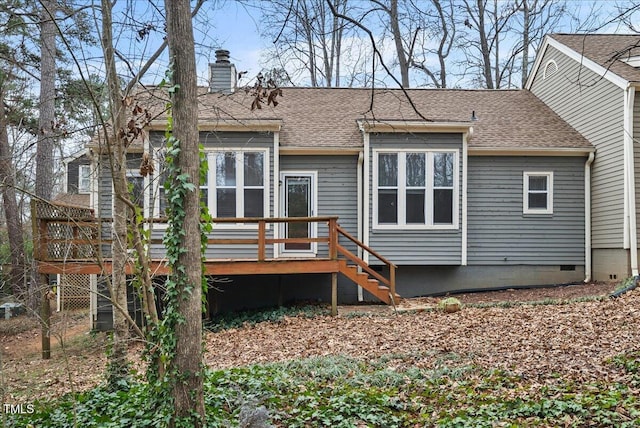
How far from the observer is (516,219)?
39.3 feet

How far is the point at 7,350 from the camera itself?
10.2 metres

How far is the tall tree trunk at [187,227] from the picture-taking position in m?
3.85

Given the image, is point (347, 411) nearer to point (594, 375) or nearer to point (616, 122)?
point (594, 375)

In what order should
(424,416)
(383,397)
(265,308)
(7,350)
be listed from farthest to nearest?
(265,308)
(7,350)
(383,397)
(424,416)

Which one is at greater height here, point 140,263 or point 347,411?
point 140,263

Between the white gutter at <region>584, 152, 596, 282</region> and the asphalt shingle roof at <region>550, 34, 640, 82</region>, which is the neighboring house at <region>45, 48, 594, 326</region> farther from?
the asphalt shingle roof at <region>550, 34, 640, 82</region>

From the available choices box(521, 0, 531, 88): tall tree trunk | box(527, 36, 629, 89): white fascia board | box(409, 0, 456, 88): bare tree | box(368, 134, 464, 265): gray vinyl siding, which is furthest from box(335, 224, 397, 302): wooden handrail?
box(521, 0, 531, 88): tall tree trunk

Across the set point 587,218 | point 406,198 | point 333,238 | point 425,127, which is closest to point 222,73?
point 425,127

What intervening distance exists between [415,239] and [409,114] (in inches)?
131

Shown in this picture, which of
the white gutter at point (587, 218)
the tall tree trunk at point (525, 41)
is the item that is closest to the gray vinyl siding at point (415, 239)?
the white gutter at point (587, 218)

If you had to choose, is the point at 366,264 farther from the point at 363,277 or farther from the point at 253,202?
the point at 253,202

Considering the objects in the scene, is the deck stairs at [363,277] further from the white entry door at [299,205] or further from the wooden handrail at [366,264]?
the white entry door at [299,205]

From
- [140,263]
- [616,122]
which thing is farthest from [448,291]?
[140,263]

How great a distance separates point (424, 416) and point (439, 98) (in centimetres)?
1160
